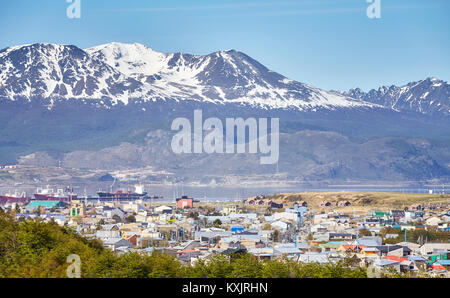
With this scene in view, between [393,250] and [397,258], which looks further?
[393,250]

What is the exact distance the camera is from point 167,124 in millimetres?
150250

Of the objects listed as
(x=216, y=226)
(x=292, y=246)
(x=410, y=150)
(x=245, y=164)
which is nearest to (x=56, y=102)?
(x=245, y=164)

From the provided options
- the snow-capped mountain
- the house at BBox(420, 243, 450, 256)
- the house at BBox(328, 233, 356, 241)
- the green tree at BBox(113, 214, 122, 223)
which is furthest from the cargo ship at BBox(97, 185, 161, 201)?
the snow-capped mountain

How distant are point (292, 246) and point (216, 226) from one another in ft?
39.3

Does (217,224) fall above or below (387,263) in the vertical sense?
below

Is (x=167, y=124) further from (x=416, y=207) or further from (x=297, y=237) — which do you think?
(x=297, y=237)

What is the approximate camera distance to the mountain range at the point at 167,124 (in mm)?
137500

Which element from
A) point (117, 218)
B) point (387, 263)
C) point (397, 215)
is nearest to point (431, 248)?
point (387, 263)

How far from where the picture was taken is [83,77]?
18850 centimetres

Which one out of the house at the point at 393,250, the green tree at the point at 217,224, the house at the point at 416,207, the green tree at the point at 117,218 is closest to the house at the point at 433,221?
the green tree at the point at 217,224

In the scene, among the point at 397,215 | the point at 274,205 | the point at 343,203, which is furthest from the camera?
the point at 274,205

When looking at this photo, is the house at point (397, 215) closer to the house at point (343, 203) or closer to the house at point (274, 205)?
the house at point (343, 203)
